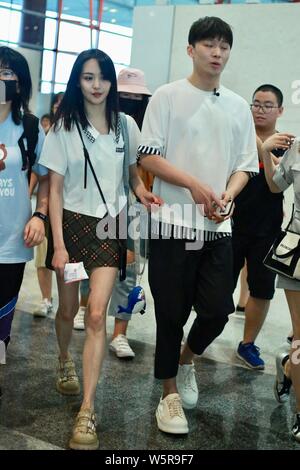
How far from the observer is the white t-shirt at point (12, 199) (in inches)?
102

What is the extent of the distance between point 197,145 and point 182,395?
46.2 inches

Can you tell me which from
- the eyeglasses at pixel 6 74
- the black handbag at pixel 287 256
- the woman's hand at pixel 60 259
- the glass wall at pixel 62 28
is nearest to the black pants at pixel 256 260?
the black handbag at pixel 287 256

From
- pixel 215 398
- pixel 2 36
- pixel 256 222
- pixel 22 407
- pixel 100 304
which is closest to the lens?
pixel 100 304

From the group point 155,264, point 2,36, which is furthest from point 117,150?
point 2,36

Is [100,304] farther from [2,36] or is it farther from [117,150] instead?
[2,36]

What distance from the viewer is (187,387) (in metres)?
2.99

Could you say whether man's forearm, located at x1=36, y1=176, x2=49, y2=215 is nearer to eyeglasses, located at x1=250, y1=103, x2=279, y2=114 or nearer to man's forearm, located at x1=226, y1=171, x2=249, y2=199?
man's forearm, located at x1=226, y1=171, x2=249, y2=199

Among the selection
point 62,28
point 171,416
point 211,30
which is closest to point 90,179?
point 211,30

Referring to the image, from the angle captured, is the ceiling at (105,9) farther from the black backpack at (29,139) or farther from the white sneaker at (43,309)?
the black backpack at (29,139)

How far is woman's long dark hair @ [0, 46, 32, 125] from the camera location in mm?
2576

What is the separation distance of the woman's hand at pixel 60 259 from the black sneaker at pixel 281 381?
118cm

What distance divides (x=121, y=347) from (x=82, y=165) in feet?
4.61

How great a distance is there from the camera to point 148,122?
2.68 m

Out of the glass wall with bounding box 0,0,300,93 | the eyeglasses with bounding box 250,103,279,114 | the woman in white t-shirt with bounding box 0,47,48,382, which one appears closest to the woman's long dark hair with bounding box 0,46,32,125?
the woman in white t-shirt with bounding box 0,47,48,382
